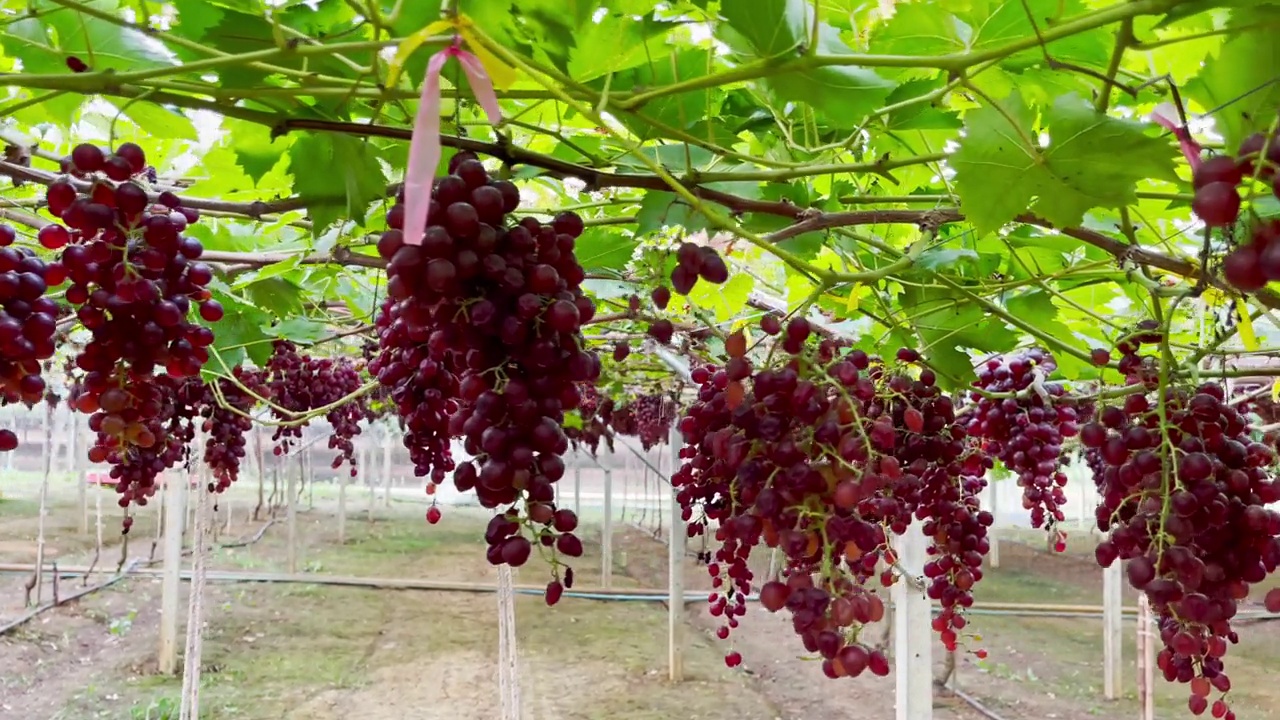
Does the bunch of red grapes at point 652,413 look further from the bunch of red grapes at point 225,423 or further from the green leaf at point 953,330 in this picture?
the green leaf at point 953,330

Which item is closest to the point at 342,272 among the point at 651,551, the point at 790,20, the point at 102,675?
the point at 790,20

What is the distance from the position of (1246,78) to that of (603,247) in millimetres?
1253

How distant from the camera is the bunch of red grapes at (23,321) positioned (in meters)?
1.10

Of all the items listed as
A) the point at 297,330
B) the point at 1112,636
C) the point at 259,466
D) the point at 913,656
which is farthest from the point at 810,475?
the point at 259,466

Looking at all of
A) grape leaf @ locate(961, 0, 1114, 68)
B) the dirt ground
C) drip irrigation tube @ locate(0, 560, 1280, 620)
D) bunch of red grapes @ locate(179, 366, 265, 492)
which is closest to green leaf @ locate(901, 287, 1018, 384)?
grape leaf @ locate(961, 0, 1114, 68)

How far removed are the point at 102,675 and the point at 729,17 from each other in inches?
299

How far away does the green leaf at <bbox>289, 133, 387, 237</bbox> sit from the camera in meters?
1.32

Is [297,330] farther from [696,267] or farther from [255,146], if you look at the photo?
[696,267]

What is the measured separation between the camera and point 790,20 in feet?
3.18

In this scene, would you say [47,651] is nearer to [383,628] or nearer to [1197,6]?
[383,628]

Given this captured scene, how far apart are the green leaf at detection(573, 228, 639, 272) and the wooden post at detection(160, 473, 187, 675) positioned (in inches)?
227

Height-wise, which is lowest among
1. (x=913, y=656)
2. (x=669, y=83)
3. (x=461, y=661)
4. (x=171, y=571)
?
(x=461, y=661)

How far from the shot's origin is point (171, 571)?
21.8 ft

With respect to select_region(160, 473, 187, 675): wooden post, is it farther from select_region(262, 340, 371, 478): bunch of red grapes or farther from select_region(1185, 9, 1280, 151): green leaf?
select_region(1185, 9, 1280, 151): green leaf
